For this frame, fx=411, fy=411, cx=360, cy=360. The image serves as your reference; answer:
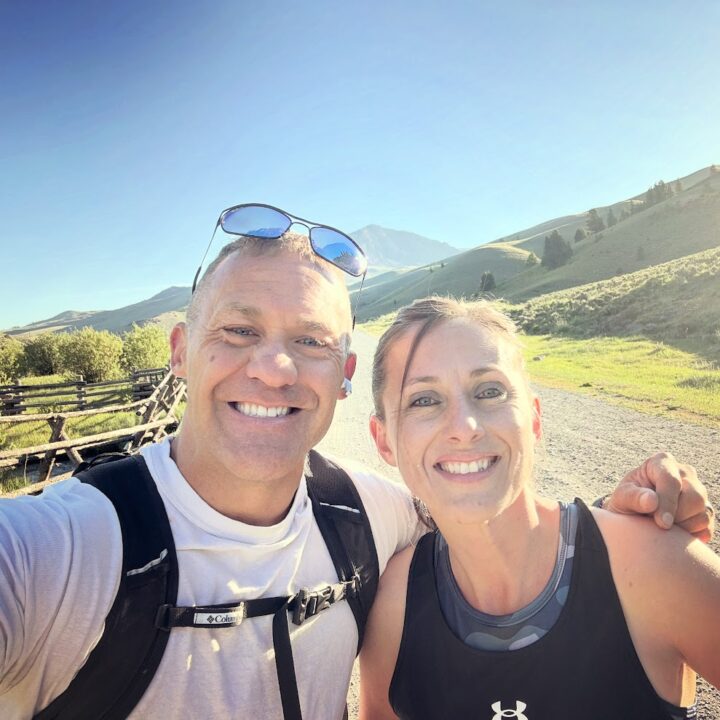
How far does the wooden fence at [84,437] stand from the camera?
7.08 m

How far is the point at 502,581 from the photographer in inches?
77.0

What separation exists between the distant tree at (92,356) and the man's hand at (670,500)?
102ft

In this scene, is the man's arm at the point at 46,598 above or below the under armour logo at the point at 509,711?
above

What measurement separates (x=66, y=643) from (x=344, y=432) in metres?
10.8

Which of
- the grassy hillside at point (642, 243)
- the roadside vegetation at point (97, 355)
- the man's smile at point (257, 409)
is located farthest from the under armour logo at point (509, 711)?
the grassy hillside at point (642, 243)

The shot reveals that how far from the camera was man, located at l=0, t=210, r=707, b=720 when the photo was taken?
132 centimetres

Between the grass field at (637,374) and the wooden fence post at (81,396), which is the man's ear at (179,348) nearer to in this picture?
the grass field at (637,374)

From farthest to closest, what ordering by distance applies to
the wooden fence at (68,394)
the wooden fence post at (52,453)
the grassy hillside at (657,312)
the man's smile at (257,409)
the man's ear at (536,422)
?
the grassy hillside at (657,312) → the wooden fence at (68,394) → the wooden fence post at (52,453) → the man's ear at (536,422) → the man's smile at (257,409)

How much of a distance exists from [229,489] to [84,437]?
9.24 m

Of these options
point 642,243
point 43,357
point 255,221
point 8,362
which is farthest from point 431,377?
point 642,243

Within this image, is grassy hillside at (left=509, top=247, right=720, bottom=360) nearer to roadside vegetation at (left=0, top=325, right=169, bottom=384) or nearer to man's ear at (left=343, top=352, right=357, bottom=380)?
man's ear at (left=343, top=352, right=357, bottom=380)

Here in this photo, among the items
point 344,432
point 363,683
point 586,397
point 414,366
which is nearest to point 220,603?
point 363,683

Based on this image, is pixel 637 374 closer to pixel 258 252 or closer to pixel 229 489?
pixel 258 252

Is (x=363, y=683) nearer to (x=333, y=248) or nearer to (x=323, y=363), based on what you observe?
(x=323, y=363)
